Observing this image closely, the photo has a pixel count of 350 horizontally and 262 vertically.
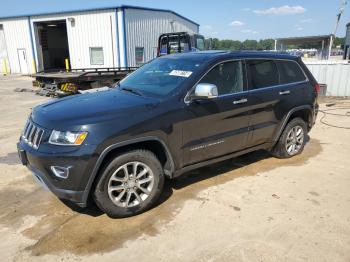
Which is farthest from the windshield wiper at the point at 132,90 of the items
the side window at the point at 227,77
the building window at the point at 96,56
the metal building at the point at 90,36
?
the building window at the point at 96,56

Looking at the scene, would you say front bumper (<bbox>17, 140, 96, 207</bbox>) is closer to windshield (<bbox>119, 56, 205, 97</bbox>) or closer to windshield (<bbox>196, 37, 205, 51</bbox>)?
windshield (<bbox>119, 56, 205, 97</bbox>)

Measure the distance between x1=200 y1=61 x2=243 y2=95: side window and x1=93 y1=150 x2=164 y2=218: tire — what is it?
129 cm

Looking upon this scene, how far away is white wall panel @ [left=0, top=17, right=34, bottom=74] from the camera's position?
26.5 metres

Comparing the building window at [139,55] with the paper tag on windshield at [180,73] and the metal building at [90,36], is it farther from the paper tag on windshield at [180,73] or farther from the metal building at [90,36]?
the paper tag on windshield at [180,73]

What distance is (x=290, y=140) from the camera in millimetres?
5566

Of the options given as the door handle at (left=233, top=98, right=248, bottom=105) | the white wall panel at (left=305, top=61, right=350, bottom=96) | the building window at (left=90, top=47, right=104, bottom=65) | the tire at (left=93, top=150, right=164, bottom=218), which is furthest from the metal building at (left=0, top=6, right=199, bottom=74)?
the tire at (left=93, top=150, right=164, bottom=218)

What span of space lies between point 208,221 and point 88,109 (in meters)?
1.83

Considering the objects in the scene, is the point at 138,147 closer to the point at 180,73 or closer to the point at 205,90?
the point at 205,90

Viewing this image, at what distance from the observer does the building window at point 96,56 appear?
2355cm

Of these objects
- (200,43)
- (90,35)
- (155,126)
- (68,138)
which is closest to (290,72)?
(155,126)

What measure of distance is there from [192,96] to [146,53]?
21.0 metres

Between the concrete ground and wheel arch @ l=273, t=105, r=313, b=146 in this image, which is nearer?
the concrete ground

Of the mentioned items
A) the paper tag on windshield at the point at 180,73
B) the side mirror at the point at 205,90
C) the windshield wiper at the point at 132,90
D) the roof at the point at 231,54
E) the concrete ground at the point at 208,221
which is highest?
the roof at the point at 231,54

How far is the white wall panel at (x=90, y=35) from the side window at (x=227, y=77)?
19.1 metres
